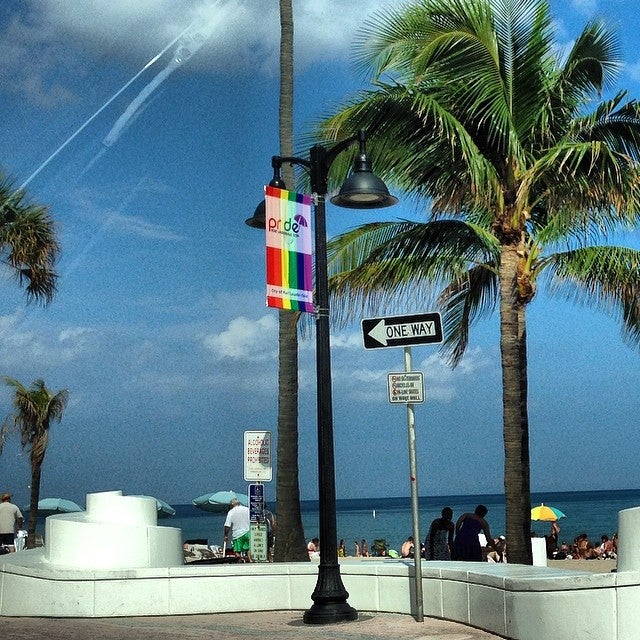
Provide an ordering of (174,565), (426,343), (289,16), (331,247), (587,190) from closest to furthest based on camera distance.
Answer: (426,343), (174,565), (587,190), (331,247), (289,16)

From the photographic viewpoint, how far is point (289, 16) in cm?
2077

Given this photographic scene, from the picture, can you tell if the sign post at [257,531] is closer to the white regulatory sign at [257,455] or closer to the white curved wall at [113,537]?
the white regulatory sign at [257,455]

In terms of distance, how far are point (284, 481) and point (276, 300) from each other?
265 inches

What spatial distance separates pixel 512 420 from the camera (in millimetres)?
17094

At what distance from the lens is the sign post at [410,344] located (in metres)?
10.8

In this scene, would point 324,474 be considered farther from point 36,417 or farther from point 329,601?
point 36,417

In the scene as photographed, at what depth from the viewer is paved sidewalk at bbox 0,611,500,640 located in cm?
1024

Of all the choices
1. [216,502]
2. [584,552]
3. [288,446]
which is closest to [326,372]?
[288,446]

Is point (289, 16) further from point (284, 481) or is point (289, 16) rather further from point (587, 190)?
point (284, 481)

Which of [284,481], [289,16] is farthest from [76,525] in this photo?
[289,16]

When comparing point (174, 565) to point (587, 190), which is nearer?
point (174, 565)

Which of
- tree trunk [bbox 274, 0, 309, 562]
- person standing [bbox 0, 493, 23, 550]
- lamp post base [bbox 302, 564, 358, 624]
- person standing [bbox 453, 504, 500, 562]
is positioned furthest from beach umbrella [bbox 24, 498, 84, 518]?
lamp post base [bbox 302, 564, 358, 624]

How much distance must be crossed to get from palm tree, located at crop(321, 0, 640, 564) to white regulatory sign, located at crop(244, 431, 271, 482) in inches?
149

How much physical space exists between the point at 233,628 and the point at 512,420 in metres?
7.30
